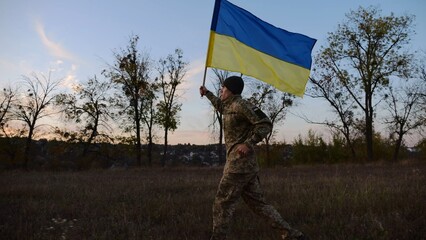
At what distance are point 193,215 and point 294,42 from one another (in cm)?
381

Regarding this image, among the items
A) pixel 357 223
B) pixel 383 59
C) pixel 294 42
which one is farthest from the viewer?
pixel 383 59

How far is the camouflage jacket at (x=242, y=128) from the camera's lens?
203 inches

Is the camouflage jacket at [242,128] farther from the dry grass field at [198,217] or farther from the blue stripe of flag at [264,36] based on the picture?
the blue stripe of flag at [264,36]

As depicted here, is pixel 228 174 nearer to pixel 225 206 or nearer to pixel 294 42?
pixel 225 206

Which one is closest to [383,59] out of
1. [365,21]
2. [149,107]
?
[365,21]

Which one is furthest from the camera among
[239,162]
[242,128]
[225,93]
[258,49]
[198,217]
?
[198,217]

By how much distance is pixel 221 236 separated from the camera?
5234 mm

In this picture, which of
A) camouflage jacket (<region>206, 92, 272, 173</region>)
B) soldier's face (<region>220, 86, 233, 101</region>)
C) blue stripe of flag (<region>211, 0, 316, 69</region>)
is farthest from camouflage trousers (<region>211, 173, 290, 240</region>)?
blue stripe of flag (<region>211, 0, 316, 69</region>)

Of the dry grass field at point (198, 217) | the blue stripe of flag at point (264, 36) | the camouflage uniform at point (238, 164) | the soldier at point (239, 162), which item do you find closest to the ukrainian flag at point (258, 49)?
the blue stripe of flag at point (264, 36)

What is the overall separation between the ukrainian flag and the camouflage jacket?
54.5 inches

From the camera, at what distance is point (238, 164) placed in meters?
5.29

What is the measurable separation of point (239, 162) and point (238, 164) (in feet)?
0.10

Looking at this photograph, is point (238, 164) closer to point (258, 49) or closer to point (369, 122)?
point (258, 49)

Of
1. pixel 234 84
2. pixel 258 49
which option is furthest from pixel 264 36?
pixel 234 84
